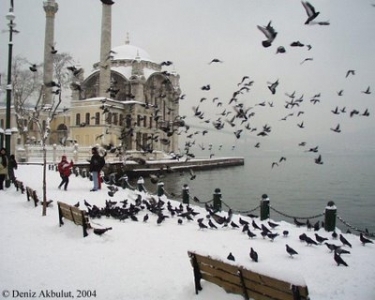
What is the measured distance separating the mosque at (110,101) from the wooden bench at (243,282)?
37.3 metres

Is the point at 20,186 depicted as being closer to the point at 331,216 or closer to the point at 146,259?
the point at 146,259

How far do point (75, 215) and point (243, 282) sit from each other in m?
4.75

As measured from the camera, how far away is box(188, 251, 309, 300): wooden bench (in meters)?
3.92

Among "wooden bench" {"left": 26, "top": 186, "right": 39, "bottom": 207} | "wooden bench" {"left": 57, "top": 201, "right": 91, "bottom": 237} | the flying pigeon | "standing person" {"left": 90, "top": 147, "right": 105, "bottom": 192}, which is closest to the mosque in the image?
"standing person" {"left": 90, "top": 147, "right": 105, "bottom": 192}

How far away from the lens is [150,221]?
400 inches

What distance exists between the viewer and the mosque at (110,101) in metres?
49.0

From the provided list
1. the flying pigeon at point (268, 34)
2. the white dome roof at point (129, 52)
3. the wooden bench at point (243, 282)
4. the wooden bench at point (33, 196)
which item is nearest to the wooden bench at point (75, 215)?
the wooden bench at point (33, 196)

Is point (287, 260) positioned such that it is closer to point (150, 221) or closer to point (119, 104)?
point (150, 221)

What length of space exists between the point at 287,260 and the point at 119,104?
51.4 m

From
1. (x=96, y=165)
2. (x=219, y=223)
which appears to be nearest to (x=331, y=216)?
(x=219, y=223)

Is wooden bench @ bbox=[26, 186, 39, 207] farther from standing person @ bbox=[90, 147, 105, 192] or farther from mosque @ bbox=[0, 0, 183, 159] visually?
mosque @ bbox=[0, 0, 183, 159]

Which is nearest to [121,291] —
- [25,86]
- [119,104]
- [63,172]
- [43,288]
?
[43,288]

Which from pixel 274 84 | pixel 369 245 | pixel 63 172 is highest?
pixel 274 84

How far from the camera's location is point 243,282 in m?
4.52
